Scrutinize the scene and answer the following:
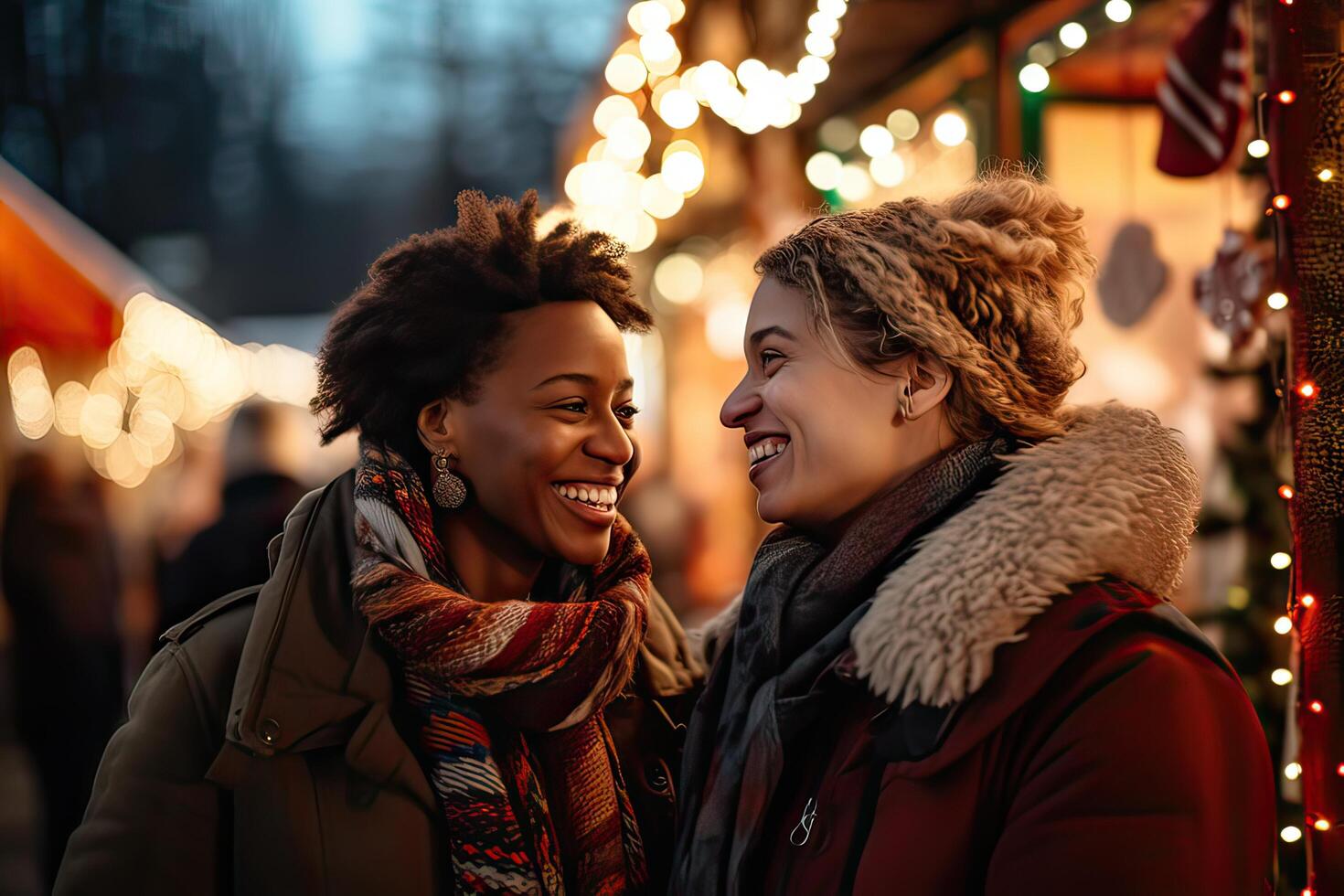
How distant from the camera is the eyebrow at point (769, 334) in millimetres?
1869

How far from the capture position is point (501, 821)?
73.1 inches

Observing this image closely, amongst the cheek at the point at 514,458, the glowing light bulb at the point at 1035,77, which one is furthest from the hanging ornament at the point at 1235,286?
the cheek at the point at 514,458

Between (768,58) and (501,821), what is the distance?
16.9 ft

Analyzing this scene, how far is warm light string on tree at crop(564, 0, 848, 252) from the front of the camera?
16.9ft

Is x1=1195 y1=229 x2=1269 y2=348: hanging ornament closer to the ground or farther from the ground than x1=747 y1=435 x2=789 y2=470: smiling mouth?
farther from the ground

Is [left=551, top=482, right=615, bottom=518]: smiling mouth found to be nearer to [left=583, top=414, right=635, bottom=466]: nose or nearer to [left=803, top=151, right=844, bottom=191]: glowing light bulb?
[left=583, top=414, right=635, bottom=466]: nose

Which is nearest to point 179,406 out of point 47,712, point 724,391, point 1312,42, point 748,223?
point 724,391

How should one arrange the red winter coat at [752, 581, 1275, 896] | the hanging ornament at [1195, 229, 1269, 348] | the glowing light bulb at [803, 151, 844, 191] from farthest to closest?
the glowing light bulb at [803, 151, 844, 191] → the hanging ornament at [1195, 229, 1269, 348] → the red winter coat at [752, 581, 1275, 896]

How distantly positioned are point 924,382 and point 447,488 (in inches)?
36.6

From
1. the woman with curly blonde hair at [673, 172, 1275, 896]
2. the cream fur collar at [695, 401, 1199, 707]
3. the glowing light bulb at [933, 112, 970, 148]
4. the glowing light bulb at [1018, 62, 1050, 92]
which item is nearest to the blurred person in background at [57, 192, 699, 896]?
the woman with curly blonde hair at [673, 172, 1275, 896]

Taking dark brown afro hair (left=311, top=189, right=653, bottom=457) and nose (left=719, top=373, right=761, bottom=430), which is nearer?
nose (left=719, top=373, right=761, bottom=430)

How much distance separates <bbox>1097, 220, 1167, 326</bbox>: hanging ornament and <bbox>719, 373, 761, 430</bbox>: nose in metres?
2.95

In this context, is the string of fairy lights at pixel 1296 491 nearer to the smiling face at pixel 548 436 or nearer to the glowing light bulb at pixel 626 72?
the smiling face at pixel 548 436

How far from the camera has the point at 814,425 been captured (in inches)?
71.8
